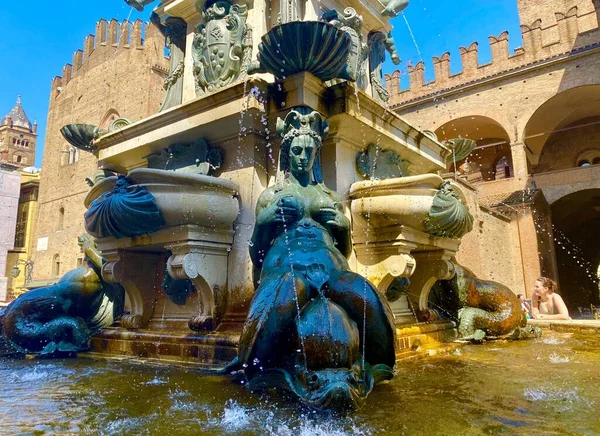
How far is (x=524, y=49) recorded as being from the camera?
22.7 meters

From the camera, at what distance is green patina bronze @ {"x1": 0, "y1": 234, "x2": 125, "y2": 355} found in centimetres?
407

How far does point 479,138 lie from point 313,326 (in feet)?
87.4

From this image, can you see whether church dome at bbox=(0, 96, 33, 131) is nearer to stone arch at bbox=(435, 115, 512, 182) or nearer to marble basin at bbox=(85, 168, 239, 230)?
stone arch at bbox=(435, 115, 512, 182)

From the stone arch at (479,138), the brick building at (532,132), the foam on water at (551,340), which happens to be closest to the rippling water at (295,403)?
the foam on water at (551,340)

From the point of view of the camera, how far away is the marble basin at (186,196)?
11.5 ft

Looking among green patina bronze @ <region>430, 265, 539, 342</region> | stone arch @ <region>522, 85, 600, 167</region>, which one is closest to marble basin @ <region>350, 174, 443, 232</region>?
green patina bronze @ <region>430, 265, 539, 342</region>

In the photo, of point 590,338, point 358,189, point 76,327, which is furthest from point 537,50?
point 76,327

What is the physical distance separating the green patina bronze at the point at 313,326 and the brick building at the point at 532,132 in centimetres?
1504

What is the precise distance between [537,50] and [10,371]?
969 inches

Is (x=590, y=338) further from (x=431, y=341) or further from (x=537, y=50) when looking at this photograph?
(x=537, y=50)

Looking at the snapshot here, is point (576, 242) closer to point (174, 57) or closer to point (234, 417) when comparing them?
point (174, 57)

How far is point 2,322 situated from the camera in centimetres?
426

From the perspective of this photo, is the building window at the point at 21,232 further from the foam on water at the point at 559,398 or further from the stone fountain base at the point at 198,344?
the foam on water at the point at 559,398

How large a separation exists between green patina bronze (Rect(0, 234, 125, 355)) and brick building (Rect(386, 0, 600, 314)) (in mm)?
14409
